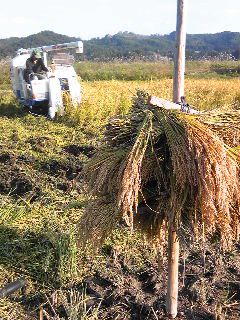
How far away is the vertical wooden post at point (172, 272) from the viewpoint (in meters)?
2.89

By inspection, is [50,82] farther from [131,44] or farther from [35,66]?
[131,44]

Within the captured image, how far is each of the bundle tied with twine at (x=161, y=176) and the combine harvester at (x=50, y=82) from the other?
6.66 meters

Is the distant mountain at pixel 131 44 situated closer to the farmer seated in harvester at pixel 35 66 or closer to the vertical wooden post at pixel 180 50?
the farmer seated in harvester at pixel 35 66

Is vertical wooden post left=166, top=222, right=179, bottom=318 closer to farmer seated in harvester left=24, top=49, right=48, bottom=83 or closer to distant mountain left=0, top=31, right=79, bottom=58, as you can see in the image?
farmer seated in harvester left=24, top=49, right=48, bottom=83

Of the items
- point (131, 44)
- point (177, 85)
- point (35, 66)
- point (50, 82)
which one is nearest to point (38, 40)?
point (131, 44)

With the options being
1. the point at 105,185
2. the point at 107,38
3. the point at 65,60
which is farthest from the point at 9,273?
the point at 107,38

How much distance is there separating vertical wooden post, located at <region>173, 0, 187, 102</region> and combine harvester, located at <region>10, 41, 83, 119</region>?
6707mm

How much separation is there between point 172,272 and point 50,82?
6.72 metres

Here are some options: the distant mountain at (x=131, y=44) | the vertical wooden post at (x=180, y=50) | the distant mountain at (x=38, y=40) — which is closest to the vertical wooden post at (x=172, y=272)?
the vertical wooden post at (x=180, y=50)

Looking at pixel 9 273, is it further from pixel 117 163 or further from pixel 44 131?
pixel 44 131

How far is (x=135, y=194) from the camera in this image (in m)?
2.40

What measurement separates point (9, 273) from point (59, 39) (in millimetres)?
100320

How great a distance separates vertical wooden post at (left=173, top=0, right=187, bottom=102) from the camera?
2.52 metres

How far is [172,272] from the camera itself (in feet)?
9.87
